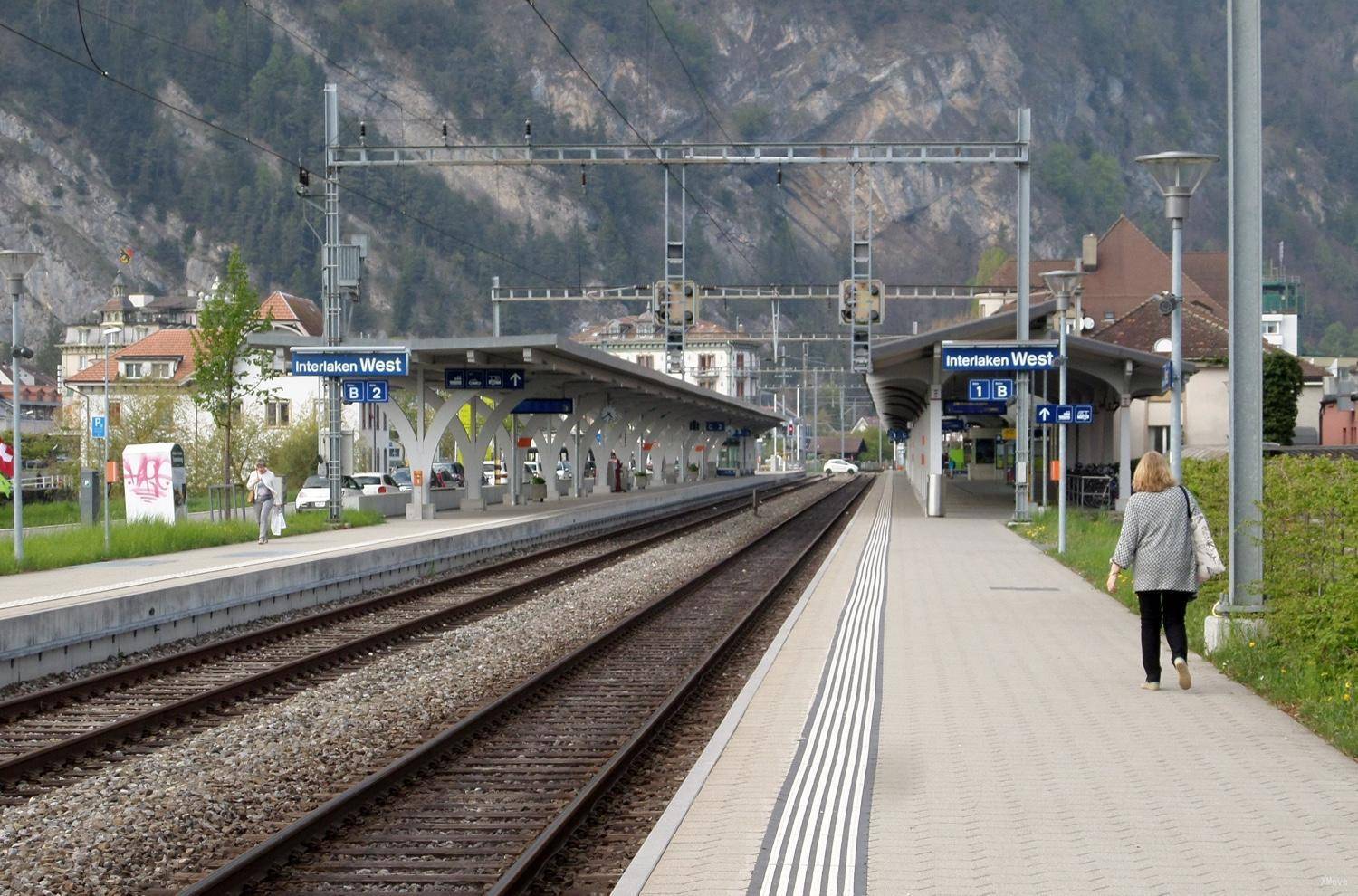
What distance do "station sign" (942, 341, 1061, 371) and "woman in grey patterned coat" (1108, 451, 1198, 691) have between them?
67.6ft

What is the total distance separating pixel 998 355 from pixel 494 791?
Answer: 80.3 ft

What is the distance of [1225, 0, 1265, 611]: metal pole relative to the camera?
11.8m

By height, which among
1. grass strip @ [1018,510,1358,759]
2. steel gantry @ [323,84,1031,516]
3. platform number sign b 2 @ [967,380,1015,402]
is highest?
steel gantry @ [323,84,1031,516]

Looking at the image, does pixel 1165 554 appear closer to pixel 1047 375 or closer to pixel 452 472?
pixel 1047 375

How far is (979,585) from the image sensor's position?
66.2 feet

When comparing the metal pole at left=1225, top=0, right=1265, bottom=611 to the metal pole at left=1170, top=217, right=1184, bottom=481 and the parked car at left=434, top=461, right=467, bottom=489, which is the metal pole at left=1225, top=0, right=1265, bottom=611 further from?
the parked car at left=434, top=461, right=467, bottom=489

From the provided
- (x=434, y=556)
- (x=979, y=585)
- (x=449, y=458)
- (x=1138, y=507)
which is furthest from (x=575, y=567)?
(x=449, y=458)

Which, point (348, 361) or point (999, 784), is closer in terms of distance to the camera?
point (999, 784)

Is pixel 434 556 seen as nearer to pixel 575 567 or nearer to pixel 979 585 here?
pixel 575 567

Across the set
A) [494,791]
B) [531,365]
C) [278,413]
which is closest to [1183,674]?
[494,791]

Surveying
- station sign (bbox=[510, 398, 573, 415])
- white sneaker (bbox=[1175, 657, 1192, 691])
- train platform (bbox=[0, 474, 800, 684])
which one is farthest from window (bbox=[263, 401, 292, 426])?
white sneaker (bbox=[1175, 657, 1192, 691])

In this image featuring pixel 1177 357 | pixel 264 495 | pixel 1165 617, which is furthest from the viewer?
pixel 264 495

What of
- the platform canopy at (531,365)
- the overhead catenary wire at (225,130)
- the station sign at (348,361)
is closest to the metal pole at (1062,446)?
the platform canopy at (531,365)

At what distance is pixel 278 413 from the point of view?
80.0 m
